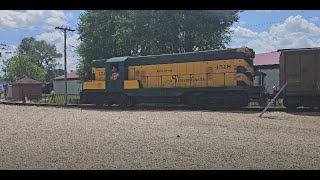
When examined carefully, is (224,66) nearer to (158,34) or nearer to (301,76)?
(301,76)

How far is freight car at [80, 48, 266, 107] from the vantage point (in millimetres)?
19500

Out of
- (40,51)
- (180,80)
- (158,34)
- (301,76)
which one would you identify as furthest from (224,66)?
(40,51)

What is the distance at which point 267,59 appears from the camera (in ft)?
128

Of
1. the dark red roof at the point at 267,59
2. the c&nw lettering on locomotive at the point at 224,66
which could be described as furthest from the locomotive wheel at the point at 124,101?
the dark red roof at the point at 267,59

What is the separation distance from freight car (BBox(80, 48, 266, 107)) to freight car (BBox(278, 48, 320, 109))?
1715 mm

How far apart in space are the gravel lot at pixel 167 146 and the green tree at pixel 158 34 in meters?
19.4

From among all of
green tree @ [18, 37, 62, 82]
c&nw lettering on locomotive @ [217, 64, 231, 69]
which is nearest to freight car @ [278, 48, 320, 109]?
c&nw lettering on locomotive @ [217, 64, 231, 69]

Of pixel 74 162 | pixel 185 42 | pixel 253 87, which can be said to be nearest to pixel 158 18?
pixel 185 42

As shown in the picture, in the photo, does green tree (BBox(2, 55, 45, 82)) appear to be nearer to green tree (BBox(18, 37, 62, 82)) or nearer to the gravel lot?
green tree (BBox(18, 37, 62, 82))

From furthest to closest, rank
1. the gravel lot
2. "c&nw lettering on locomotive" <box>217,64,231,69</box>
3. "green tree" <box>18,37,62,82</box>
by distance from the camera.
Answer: "green tree" <box>18,37,62,82</box>, "c&nw lettering on locomotive" <box>217,64,231,69</box>, the gravel lot

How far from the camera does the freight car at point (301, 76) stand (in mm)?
17047

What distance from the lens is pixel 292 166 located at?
22.0 feet

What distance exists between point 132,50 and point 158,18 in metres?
5.00
